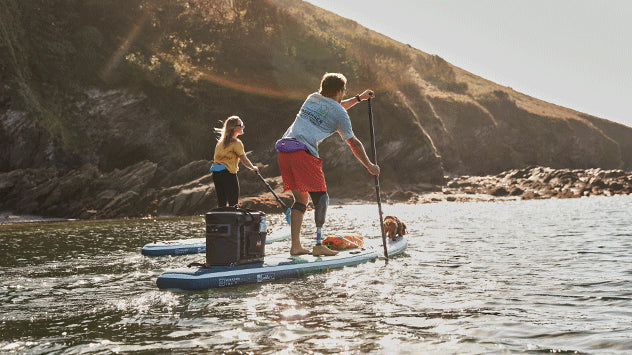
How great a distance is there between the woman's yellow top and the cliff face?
26.0 m

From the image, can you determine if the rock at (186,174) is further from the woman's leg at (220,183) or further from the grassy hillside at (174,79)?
the woman's leg at (220,183)

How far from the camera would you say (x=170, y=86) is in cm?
4747

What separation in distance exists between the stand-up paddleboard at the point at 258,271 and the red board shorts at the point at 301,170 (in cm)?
125

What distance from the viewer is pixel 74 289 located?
23.7 ft

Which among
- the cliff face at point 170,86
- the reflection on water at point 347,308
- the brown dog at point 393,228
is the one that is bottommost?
the reflection on water at point 347,308

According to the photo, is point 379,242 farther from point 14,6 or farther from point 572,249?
point 14,6

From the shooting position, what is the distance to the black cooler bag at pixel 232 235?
284 inches

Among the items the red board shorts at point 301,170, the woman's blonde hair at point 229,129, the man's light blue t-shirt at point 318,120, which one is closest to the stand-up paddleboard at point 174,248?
the woman's blonde hair at point 229,129

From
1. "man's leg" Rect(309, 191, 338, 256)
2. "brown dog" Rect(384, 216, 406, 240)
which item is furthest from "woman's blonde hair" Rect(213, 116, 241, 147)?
"brown dog" Rect(384, 216, 406, 240)

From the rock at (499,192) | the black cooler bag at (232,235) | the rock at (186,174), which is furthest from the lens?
the rock at (499,192)

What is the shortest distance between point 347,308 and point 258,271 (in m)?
2.13

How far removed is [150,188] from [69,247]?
2110 cm

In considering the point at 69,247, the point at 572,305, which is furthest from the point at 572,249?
the point at 69,247

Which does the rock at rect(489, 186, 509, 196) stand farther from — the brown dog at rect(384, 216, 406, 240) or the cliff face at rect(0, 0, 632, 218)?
the brown dog at rect(384, 216, 406, 240)
